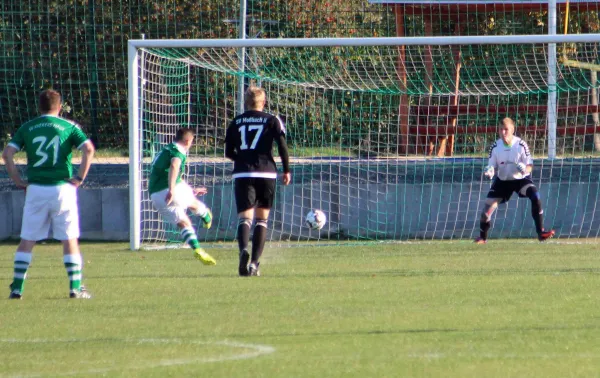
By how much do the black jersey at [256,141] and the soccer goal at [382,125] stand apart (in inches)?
132

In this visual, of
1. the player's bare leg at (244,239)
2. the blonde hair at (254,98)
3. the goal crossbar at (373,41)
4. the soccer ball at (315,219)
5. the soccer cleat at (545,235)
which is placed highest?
the goal crossbar at (373,41)

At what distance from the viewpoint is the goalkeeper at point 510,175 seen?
1419 centimetres

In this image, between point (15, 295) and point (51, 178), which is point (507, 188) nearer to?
point (51, 178)

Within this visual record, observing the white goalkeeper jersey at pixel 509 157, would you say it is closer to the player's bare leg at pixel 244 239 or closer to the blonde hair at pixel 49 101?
the player's bare leg at pixel 244 239

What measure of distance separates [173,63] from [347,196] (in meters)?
3.19

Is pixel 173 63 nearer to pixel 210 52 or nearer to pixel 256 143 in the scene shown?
pixel 210 52

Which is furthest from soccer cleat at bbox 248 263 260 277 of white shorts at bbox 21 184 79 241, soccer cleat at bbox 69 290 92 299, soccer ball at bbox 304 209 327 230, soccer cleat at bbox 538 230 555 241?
soccer cleat at bbox 538 230 555 241

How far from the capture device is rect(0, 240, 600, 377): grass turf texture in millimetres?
6082

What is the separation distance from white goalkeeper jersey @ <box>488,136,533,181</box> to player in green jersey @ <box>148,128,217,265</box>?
415 centimetres

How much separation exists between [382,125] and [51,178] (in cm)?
1062

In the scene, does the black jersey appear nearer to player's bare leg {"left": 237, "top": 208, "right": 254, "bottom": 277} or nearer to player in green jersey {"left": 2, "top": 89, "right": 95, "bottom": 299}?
player's bare leg {"left": 237, "top": 208, "right": 254, "bottom": 277}

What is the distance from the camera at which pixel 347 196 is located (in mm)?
15742

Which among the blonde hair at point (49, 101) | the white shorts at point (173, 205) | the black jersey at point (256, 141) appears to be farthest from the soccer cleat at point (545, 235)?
the blonde hair at point (49, 101)

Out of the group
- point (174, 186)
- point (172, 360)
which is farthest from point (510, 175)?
point (172, 360)
